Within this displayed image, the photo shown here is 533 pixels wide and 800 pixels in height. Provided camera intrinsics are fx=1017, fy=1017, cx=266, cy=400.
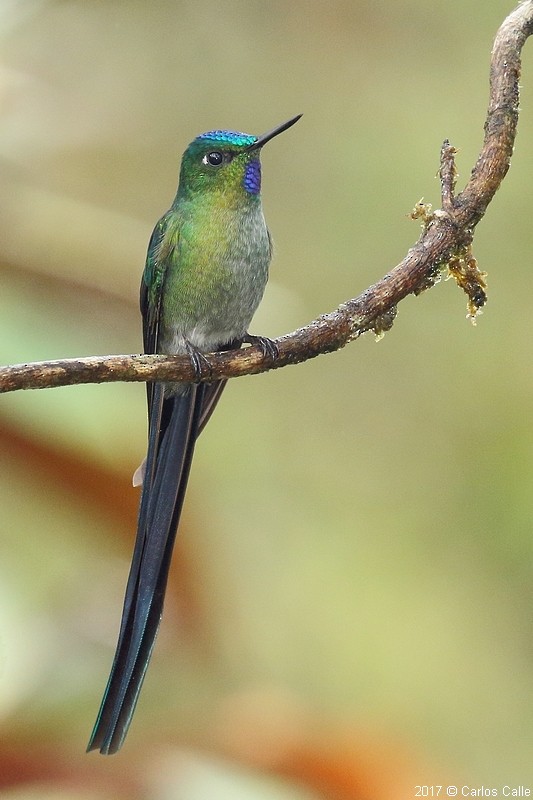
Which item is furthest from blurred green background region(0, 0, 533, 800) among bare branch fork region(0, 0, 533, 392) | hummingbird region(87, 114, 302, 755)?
bare branch fork region(0, 0, 533, 392)

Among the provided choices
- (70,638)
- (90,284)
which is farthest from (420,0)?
(70,638)

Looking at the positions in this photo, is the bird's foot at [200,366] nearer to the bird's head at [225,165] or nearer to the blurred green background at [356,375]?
the bird's head at [225,165]

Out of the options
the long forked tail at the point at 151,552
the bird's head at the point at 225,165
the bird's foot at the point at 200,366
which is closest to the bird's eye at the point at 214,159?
the bird's head at the point at 225,165

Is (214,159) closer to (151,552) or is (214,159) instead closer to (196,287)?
(196,287)

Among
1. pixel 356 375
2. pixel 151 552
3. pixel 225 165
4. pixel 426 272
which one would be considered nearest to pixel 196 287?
pixel 225 165

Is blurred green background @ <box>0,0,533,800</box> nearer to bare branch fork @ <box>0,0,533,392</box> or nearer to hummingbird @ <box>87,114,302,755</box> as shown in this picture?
hummingbird @ <box>87,114,302,755</box>
